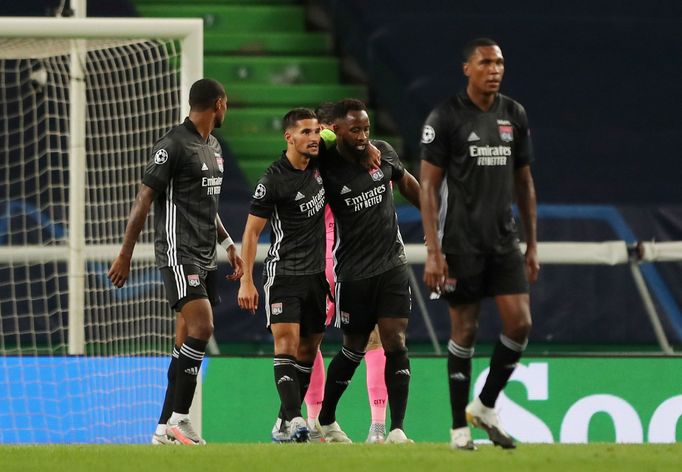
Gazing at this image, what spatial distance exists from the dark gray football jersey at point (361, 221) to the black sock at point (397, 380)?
1.62ft

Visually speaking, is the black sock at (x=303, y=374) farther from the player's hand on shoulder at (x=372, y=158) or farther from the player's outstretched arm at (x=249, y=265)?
the player's hand on shoulder at (x=372, y=158)

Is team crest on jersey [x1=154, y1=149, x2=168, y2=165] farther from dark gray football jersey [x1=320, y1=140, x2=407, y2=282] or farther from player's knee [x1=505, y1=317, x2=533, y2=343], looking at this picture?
player's knee [x1=505, y1=317, x2=533, y2=343]

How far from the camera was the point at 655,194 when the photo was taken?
15.5m

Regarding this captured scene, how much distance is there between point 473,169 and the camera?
24.9 feet

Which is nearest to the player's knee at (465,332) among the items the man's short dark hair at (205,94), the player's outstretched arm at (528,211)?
the player's outstretched arm at (528,211)

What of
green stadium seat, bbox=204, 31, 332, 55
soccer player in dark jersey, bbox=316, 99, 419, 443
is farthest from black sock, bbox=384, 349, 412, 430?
green stadium seat, bbox=204, 31, 332, 55

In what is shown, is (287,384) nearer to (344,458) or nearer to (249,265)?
(249,265)

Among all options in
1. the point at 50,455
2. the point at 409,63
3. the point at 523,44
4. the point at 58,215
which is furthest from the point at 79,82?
the point at 523,44

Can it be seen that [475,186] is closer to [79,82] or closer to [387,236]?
[387,236]

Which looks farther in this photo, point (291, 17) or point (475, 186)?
point (291, 17)

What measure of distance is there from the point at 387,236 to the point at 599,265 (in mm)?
3903

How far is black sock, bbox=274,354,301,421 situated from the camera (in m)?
8.94

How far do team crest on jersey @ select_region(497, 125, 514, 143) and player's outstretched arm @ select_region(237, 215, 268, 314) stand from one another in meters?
1.93

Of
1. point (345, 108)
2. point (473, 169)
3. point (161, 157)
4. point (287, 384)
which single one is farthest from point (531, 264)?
point (161, 157)
